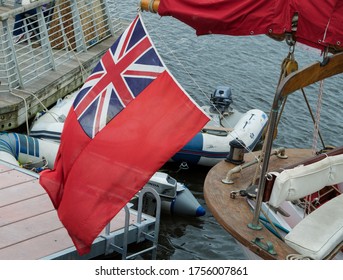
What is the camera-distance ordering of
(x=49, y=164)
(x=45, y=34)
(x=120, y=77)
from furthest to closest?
(x=45, y=34), (x=49, y=164), (x=120, y=77)

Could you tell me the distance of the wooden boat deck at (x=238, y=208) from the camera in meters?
8.02

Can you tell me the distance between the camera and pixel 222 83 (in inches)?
789

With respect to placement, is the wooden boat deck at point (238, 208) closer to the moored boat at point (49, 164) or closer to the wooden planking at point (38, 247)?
the wooden planking at point (38, 247)

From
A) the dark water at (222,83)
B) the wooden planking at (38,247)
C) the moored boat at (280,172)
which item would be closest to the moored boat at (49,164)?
the dark water at (222,83)

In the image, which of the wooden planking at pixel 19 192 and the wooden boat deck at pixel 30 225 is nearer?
the wooden boat deck at pixel 30 225

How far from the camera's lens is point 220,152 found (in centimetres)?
1498

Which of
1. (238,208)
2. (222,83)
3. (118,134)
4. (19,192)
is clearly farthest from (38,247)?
(222,83)

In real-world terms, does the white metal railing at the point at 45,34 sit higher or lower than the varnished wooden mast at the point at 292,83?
lower

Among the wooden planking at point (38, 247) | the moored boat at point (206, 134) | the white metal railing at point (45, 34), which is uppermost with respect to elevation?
the white metal railing at point (45, 34)

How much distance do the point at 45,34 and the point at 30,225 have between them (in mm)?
6378

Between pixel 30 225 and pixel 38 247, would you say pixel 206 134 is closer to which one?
pixel 30 225

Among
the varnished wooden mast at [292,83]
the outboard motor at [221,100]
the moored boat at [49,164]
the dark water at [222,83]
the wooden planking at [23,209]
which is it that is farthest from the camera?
the outboard motor at [221,100]

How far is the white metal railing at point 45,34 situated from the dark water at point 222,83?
2199 millimetres

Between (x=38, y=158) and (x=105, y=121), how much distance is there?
5728 millimetres
